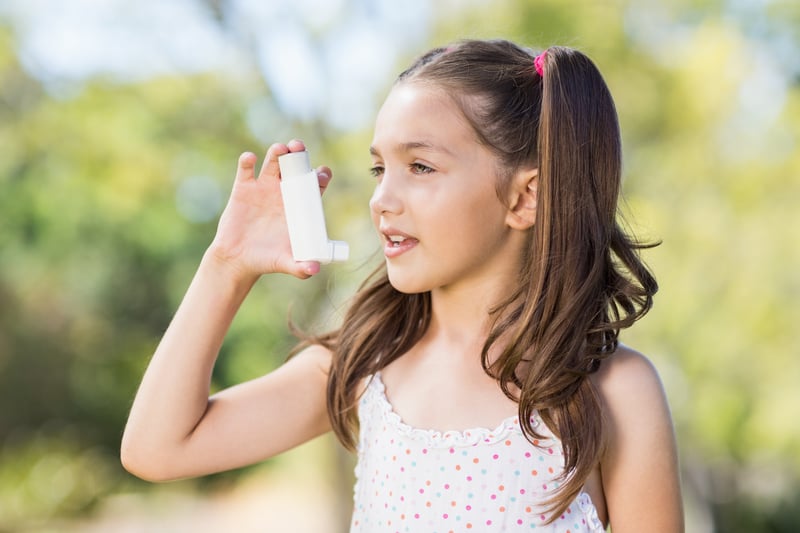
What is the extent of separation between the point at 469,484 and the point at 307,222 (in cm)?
54

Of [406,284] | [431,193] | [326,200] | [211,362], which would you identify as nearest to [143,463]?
[211,362]

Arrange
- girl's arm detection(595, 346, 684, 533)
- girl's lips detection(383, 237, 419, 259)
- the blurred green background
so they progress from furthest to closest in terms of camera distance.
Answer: the blurred green background
girl's lips detection(383, 237, 419, 259)
girl's arm detection(595, 346, 684, 533)

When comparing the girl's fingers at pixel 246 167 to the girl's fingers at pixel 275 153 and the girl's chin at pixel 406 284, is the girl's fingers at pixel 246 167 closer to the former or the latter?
the girl's fingers at pixel 275 153

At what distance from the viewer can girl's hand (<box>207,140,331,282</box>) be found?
1735 mm

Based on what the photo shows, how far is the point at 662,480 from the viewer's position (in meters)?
1.61

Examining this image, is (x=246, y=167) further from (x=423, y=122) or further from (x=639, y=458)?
(x=639, y=458)

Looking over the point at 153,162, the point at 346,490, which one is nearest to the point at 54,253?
the point at 153,162

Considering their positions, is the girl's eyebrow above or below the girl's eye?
above

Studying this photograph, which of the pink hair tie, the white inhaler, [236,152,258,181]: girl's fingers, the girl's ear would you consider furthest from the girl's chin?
the pink hair tie

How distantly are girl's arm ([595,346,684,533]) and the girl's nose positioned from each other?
1.55 feet

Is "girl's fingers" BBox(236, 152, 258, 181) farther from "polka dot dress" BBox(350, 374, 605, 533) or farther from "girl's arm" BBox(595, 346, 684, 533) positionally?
"girl's arm" BBox(595, 346, 684, 533)

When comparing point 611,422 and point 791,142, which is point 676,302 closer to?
point 791,142

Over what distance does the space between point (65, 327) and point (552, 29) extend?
19.3ft

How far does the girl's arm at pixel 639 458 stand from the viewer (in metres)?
1.61
